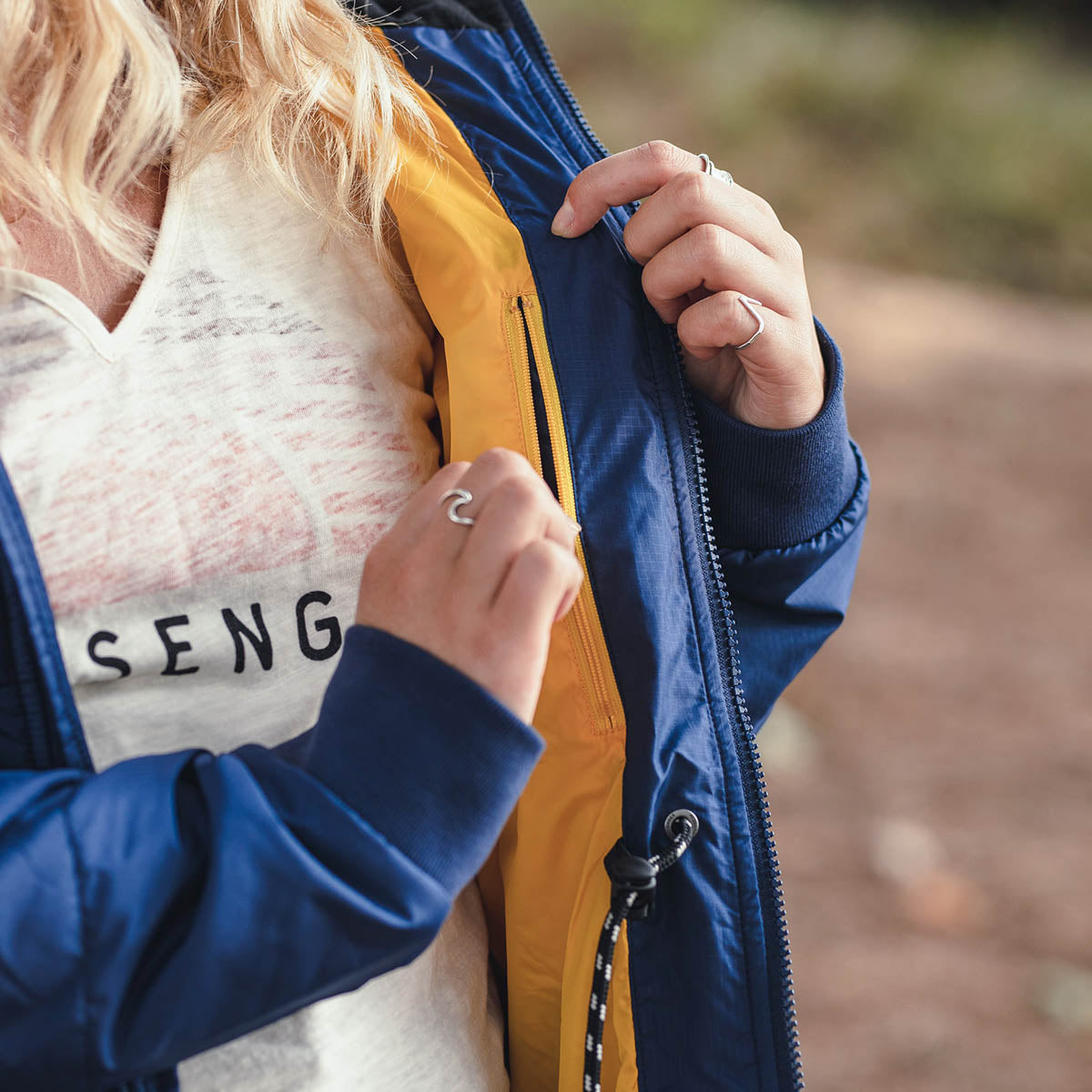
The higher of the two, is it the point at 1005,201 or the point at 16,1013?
the point at 16,1013

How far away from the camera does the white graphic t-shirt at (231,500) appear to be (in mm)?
775

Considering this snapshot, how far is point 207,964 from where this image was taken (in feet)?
2.10

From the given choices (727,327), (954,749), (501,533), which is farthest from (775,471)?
(954,749)

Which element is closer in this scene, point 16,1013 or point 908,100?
point 16,1013

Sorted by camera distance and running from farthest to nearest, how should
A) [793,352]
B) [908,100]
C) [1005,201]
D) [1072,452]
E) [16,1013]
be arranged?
[908,100] → [1005,201] → [1072,452] → [793,352] → [16,1013]

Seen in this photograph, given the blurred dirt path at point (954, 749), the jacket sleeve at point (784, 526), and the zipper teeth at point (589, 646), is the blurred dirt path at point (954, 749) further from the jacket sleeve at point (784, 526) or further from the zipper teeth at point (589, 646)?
the zipper teeth at point (589, 646)

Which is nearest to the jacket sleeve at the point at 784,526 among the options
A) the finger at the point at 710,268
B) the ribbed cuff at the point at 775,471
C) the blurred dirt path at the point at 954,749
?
the ribbed cuff at the point at 775,471

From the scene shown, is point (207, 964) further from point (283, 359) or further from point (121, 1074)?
point (283, 359)

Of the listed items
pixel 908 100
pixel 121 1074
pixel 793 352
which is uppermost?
pixel 793 352

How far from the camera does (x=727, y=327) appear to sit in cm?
88

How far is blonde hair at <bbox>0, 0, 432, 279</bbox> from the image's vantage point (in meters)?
0.82

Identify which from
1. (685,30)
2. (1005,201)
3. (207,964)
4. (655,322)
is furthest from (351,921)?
(685,30)

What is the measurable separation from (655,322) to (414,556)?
366 millimetres

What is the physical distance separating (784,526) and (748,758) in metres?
0.23
